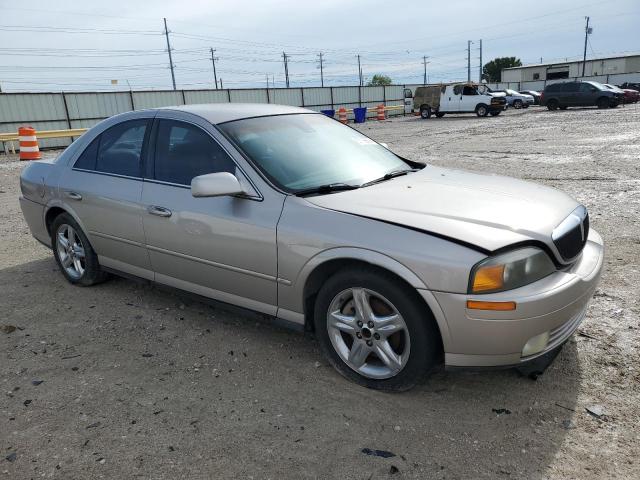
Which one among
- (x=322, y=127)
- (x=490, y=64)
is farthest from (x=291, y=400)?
(x=490, y=64)

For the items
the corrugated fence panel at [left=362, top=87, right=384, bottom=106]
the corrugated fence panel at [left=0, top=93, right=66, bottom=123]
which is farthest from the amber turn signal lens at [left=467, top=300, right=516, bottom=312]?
the corrugated fence panel at [left=362, top=87, right=384, bottom=106]

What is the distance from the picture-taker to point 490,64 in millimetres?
103812

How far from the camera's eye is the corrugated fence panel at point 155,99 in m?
25.6

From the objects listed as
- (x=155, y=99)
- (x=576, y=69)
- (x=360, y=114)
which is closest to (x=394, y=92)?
(x=360, y=114)

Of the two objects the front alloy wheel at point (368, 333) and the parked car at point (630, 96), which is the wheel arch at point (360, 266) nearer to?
the front alloy wheel at point (368, 333)

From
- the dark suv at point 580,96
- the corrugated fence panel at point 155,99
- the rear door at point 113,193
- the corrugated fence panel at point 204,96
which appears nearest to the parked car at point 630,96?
the dark suv at point 580,96

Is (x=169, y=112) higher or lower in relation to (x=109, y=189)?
higher

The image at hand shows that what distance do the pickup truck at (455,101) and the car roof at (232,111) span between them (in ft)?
91.6

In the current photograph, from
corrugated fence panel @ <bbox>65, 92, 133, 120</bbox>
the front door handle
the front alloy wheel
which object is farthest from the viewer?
corrugated fence panel @ <bbox>65, 92, 133, 120</bbox>

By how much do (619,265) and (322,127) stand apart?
2.91 meters

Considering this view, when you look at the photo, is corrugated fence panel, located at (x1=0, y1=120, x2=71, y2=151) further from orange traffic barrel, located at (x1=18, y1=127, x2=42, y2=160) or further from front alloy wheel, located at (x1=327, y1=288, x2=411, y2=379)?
front alloy wheel, located at (x1=327, y1=288, x2=411, y2=379)

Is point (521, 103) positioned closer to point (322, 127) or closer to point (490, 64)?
point (322, 127)

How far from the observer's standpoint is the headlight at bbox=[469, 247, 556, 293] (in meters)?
2.46

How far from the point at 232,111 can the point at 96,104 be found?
23.3m
